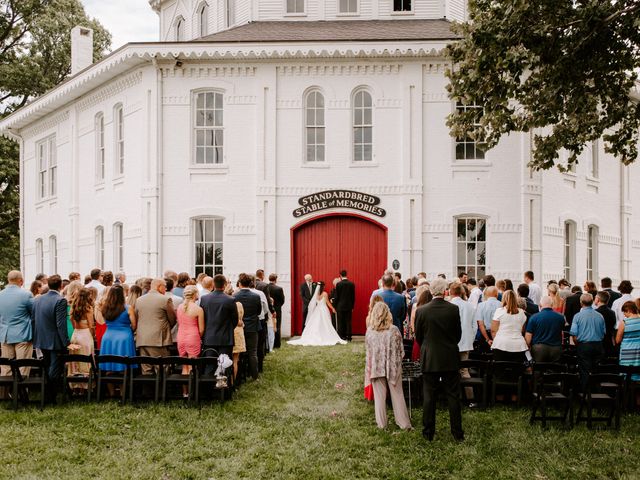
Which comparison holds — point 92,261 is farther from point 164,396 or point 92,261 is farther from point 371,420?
point 371,420

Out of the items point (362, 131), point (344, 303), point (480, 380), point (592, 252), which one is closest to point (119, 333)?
point (480, 380)

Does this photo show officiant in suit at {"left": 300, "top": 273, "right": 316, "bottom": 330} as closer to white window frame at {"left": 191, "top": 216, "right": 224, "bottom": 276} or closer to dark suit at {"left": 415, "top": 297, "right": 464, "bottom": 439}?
white window frame at {"left": 191, "top": 216, "right": 224, "bottom": 276}

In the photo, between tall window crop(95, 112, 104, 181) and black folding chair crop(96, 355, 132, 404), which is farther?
tall window crop(95, 112, 104, 181)

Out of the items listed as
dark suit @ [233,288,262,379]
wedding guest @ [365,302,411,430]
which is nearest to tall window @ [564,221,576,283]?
dark suit @ [233,288,262,379]

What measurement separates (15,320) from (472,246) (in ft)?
43.8

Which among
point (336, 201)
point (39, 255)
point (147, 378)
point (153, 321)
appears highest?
point (336, 201)

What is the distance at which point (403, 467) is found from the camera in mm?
9305

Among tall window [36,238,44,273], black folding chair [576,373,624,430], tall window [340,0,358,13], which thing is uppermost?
tall window [340,0,358,13]

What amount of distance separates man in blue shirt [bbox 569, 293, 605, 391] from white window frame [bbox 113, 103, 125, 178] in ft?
52.2

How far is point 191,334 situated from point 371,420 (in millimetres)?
3161

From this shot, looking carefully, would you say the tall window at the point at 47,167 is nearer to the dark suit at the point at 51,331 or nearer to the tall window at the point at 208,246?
the tall window at the point at 208,246

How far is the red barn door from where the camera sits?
21.8 meters

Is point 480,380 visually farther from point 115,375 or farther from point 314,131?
point 314,131

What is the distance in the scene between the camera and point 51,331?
38.9ft
